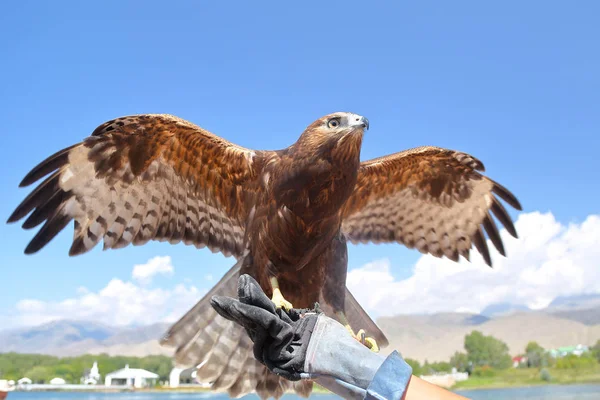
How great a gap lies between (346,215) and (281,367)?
120 inches

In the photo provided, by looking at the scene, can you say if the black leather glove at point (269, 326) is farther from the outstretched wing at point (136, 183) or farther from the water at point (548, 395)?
the water at point (548, 395)

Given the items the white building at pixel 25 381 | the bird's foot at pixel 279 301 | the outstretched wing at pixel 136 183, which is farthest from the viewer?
the white building at pixel 25 381

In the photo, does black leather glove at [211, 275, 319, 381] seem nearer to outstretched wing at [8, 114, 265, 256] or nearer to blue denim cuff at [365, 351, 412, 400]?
blue denim cuff at [365, 351, 412, 400]

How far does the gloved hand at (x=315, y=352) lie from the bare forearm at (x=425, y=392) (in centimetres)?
4

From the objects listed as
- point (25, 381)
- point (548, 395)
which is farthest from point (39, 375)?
point (548, 395)

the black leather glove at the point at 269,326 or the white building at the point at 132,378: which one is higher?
the black leather glove at the point at 269,326

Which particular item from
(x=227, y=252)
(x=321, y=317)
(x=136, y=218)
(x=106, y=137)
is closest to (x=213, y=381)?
(x=227, y=252)

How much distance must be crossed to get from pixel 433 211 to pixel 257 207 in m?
2.18

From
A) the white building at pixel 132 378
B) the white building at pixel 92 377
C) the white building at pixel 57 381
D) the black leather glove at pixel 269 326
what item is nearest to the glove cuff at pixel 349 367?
the black leather glove at pixel 269 326

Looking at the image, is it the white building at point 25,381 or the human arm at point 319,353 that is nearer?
the human arm at point 319,353

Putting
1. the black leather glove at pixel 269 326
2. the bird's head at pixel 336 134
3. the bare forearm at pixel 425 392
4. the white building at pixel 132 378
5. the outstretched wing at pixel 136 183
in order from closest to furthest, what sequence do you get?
1. the bare forearm at pixel 425 392
2. the black leather glove at pixel 269 326
3. the bird's head at pixel 336 134
4. the outstretched wing at pixel 136 183
5. the white building at pixel 132 378

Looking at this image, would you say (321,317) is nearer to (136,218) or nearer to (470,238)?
(136,218)

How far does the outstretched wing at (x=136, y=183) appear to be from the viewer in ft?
16.3

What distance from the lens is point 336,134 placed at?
4.02m
